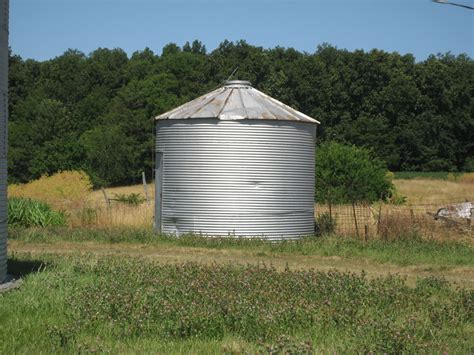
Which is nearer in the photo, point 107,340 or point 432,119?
point 107,340

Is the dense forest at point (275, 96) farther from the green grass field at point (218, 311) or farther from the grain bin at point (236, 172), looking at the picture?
the green grass field at point (218, 311)

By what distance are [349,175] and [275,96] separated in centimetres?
3121

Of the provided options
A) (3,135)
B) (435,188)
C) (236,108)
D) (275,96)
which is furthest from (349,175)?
(275,96)

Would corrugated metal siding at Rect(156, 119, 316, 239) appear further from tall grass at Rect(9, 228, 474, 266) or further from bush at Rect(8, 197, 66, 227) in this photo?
bush at Rect(8, 197, 66, 227)

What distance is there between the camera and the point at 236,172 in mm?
21656

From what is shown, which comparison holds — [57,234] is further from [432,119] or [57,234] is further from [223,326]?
[432,119]

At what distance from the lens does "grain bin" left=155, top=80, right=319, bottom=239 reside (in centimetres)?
2167

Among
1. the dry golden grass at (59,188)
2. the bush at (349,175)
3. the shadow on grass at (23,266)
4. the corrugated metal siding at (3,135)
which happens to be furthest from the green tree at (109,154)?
the corrugated metal siding at (3,135)

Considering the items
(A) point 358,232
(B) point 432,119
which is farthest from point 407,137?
(A) point 358,232

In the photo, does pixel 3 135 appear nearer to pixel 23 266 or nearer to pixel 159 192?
pixel 23 266

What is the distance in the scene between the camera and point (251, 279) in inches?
491

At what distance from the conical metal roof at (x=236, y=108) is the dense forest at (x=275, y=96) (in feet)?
113

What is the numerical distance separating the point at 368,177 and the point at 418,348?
2715 cm

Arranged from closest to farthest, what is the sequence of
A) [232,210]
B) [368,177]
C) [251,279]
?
[251,279] → [232,210] → [368,177]
